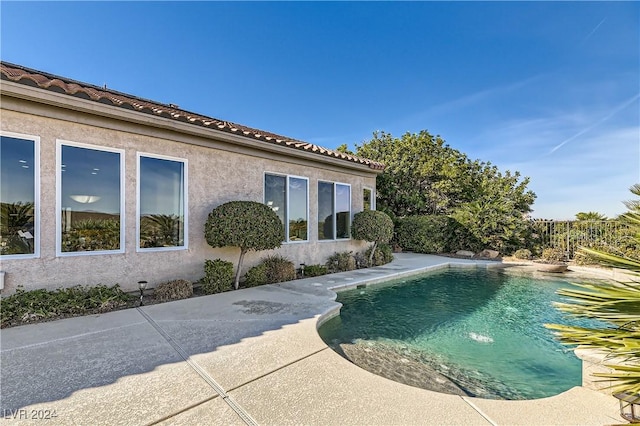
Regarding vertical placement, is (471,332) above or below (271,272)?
below

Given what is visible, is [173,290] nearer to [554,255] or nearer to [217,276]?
[217,276]

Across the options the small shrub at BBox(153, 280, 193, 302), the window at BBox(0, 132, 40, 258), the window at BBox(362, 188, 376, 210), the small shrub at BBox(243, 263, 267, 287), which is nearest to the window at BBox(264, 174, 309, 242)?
the small shrub at BBox(243, 263, 267, 287)

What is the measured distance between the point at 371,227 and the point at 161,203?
761cm

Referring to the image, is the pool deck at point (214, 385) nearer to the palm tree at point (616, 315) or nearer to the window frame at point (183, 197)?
the palm tree at point (616, 315)

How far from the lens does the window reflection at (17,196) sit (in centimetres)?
553

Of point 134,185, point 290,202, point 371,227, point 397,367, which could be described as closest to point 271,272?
point 290,202

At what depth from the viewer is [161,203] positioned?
7422mm

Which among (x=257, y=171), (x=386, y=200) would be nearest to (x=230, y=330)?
(x=257, y=171)

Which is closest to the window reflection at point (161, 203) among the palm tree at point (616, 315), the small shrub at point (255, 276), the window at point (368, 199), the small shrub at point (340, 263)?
the small shrub at point (255, 276)

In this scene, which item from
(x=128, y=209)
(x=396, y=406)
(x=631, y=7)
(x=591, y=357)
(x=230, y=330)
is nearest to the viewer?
(x=396, y=406)

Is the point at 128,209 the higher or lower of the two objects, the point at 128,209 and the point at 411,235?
the higher

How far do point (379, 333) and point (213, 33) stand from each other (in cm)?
1173

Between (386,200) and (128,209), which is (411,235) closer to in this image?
(386,200)

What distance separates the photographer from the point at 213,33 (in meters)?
11.0
